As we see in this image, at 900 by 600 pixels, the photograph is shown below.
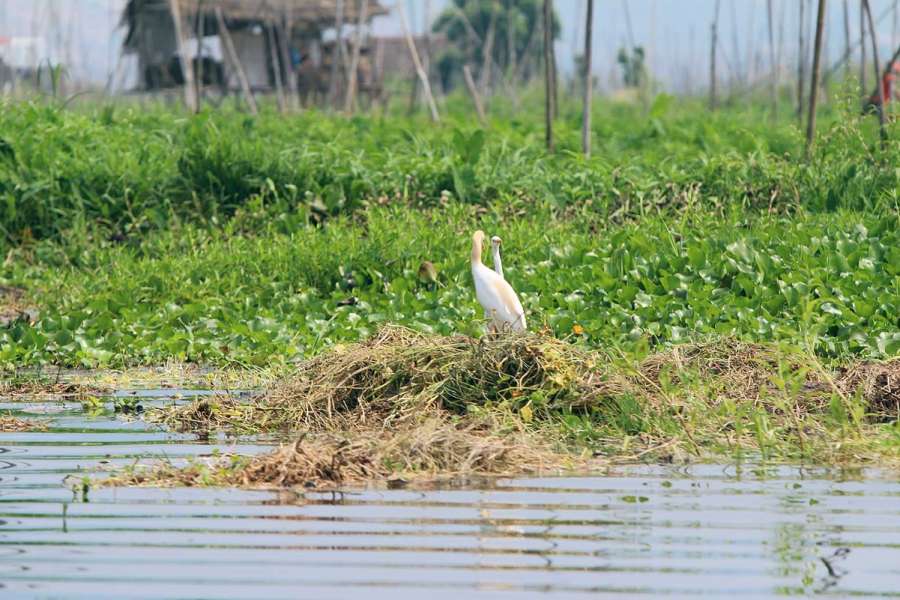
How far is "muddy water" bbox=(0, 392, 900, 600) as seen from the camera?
419 centimetres

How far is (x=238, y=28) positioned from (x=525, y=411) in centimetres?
2223

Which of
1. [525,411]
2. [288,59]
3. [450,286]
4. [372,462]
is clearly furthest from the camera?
[288,59]

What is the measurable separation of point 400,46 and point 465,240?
2836cm

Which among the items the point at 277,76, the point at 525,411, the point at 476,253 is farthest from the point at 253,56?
the point at 525,411

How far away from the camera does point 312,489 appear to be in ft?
18.2

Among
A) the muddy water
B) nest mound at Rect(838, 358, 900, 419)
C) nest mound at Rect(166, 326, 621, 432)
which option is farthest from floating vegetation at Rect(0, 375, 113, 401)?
nest mound at Rect(838, 358, 900, 419)

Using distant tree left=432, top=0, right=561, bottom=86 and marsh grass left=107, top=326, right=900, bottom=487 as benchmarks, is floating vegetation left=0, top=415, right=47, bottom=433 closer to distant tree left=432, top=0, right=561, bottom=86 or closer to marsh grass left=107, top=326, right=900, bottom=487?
marsh grass left=107, top=326, right=900, bottom=487

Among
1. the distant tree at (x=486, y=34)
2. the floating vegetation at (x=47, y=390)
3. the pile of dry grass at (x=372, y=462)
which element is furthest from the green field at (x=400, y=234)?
the distant tree at (x=486, y=34)

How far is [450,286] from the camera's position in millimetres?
10289

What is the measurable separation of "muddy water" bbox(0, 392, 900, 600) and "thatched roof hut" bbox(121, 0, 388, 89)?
69.9 ft

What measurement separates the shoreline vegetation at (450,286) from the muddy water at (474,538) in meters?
0.37

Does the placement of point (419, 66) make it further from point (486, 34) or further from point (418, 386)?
point (486, 34)

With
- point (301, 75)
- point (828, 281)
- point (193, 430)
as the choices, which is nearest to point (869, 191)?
point (828, 281)

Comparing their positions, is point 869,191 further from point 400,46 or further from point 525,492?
point 400,46
